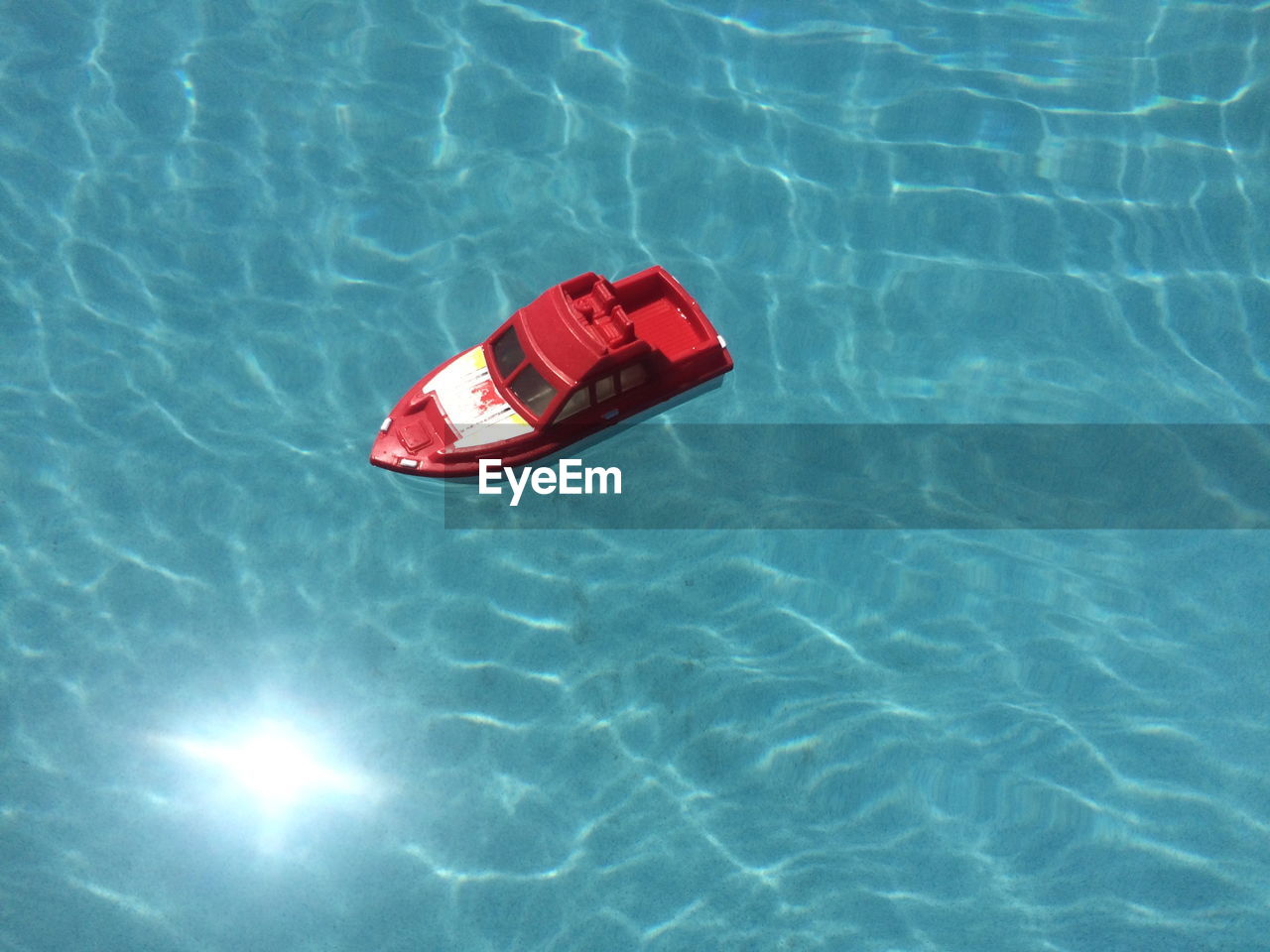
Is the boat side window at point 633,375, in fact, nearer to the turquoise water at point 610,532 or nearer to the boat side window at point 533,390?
the turquoise water at point 610,532

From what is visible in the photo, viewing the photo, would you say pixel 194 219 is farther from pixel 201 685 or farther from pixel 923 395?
pixel 923 395

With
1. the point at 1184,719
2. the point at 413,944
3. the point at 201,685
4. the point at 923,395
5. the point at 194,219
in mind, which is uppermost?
the point at 194,219

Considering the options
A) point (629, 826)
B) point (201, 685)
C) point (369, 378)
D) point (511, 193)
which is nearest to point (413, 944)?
point (629, 826)

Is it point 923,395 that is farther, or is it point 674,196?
point 674,196
